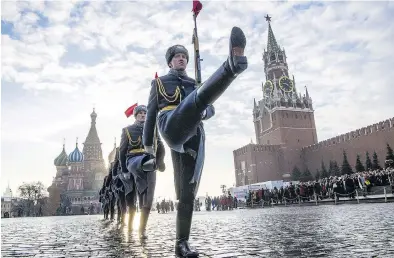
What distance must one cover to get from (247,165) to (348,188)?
45181 mm

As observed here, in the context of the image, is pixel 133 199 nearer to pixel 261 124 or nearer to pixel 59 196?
pixel 261 124

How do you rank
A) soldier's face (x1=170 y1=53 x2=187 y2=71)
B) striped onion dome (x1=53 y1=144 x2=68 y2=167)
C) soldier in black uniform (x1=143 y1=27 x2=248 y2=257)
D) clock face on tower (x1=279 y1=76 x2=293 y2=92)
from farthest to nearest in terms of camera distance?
striped onion dome (x1=53 y1=144 x2=68 y2=167)
clock face on tower (x1=279 y1=76 x2=293 y2=92)
soldier's face (x1=170 y1=53 x2=187 y2=71)
soldier in black uniform (x1=143 y1=27 x2=248 y2=257)

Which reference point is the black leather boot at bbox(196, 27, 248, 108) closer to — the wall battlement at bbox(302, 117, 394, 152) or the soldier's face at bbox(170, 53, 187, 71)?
the soldier's face at bbox(170, 53, 187, 71)

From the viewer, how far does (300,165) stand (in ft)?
218

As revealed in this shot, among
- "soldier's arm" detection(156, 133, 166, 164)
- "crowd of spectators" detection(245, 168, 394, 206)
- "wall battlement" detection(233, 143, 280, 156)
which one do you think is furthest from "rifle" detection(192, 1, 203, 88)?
"wall battlement" detection(233, 143, 280, 156)

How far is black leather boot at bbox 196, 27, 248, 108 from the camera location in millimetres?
2225

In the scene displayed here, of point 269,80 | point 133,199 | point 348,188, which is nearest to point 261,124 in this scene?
point 269,80

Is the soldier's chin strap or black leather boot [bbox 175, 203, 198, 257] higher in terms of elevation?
the soldier's chin strap

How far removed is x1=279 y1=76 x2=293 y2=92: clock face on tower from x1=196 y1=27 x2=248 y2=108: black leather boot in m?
74.7

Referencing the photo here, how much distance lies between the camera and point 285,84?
A: 246ft

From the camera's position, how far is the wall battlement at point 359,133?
4878 cm

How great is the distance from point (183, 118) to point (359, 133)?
2280 inches

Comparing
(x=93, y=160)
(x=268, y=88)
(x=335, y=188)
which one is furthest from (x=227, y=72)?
(x=93, y=160)

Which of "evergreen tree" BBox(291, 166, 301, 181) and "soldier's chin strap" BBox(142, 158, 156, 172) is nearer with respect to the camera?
"soldier's chin strap" BBox(142, 158, 156, 172)
